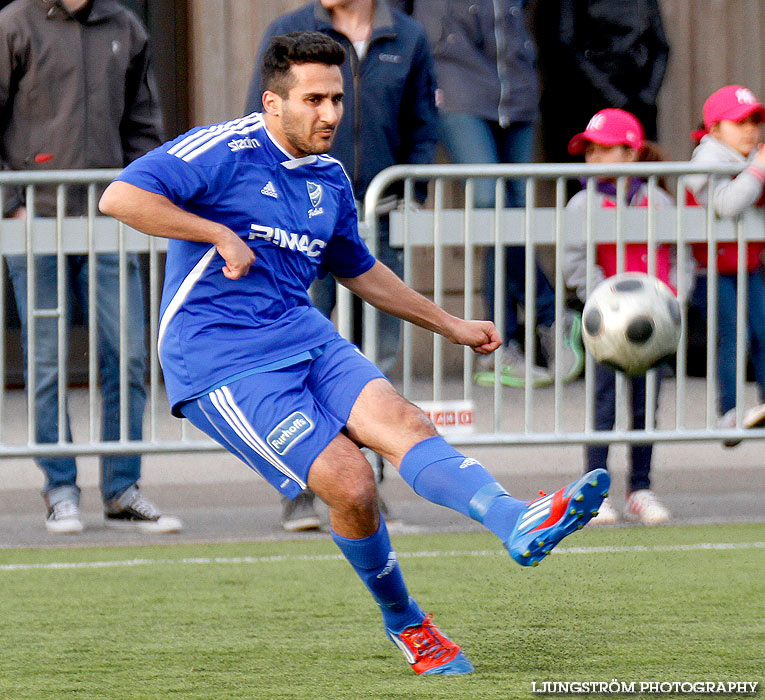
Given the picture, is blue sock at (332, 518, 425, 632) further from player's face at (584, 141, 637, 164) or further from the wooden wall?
the wooden wall

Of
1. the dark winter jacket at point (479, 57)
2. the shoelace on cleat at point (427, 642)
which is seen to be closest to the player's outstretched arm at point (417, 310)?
the shoelace on cleat at point (427, 642)

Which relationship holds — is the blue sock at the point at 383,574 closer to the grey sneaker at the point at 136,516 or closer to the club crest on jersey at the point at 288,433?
the club crest on jersey at the point at 288,433

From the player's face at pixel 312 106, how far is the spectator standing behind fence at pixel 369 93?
7.64ft

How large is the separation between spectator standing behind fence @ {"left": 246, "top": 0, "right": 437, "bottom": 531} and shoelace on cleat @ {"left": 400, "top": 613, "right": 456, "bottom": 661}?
8.09ft

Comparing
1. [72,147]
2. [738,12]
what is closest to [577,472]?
[72,147]

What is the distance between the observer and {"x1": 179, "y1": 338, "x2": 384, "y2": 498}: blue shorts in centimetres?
392

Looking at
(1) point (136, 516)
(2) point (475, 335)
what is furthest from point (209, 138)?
(1) point (136, 516)

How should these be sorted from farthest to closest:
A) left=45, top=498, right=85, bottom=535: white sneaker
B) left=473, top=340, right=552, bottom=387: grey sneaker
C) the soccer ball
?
left=473, top=340, right=552, bottom=387: grey sneaker → left=45, top=498, right=85, bottom=535: white sneaker → the soccer ball

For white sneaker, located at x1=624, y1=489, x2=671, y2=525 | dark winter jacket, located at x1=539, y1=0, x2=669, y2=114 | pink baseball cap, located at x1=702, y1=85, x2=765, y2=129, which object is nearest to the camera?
white sneaker, located at x1=624, y1=489, x2=671, y2=525

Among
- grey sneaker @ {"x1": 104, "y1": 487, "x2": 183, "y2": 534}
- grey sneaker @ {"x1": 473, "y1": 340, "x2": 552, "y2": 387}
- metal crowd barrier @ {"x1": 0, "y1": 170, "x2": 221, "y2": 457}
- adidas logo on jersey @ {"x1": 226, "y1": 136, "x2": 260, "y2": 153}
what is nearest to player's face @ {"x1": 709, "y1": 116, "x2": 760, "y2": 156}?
grey sneaker @ {"x1": 473, "y1": 340, "x2": 552, "y2": 387}

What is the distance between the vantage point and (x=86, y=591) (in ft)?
17.1

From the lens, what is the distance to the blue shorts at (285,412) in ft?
12.8

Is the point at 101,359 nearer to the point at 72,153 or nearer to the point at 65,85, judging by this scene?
the point at 72,153

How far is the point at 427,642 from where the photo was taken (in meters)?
4.05
